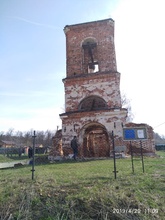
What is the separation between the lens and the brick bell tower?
A: 13.3 m

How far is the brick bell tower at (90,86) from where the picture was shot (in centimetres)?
1326

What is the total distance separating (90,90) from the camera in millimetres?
14281

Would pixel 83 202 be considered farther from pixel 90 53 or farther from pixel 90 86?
pixel 90 53

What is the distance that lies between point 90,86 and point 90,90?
0.31 meters

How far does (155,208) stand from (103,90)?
1144cm

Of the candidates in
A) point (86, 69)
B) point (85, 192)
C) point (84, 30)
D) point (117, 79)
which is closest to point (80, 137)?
point (117, 79)

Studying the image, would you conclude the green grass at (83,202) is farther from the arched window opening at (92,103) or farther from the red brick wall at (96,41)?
the red brick wall at (96,41)

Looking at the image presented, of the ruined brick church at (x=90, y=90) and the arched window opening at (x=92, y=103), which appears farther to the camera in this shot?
the arched window opening at (x=92, y=103)

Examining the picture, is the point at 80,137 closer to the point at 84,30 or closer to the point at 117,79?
the point at 117,79

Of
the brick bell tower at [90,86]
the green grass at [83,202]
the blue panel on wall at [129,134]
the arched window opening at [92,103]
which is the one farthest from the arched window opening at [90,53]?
the green grass at [83,202]
